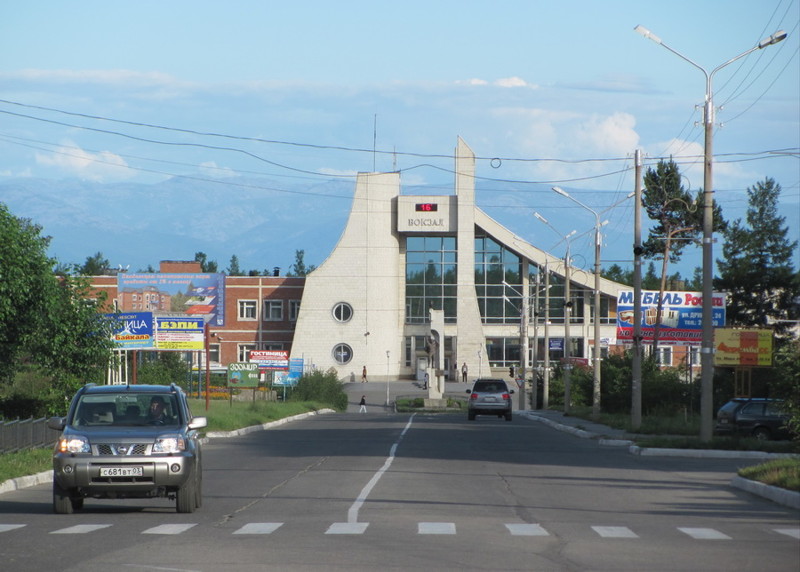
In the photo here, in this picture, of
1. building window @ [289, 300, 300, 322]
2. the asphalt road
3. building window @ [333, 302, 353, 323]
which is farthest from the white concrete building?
the asphalt road

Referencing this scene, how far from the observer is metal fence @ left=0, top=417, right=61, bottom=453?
80.0ft

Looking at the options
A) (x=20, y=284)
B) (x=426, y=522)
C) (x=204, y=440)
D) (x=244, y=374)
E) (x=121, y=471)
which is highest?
(x=20, y=284)

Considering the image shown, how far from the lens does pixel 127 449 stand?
586 inches

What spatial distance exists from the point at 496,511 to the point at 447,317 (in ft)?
299

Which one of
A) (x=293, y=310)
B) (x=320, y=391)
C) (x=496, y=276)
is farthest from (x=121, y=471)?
(x=293, y=310)

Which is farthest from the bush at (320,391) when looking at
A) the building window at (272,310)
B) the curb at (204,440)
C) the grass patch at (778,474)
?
the grass patch at (778,474)

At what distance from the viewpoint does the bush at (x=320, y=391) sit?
82.0m

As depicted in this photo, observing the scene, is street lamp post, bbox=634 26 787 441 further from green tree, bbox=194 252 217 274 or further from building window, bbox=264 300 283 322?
green tree, bbox=194 252 217 274

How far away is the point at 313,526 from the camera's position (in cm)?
1377

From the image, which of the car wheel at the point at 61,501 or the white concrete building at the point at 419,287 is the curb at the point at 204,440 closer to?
the car wheel at the point at 61,501

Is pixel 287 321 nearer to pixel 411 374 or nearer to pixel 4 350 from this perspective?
pixel 411 374

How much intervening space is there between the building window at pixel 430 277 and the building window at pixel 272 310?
12069mm

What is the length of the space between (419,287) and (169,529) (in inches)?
3676

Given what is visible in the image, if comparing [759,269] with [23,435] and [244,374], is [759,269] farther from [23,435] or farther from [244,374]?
[23,435]
